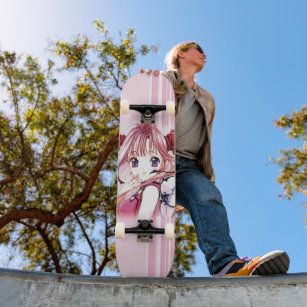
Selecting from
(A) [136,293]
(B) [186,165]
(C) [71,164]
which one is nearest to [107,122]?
(C) [71,164]

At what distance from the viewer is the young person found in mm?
1964

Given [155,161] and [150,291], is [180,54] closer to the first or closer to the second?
[155,161]

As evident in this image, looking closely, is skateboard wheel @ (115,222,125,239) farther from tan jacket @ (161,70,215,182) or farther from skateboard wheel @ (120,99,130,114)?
tan jacket @ (161,70,215,182)

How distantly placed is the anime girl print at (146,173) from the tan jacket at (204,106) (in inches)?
15.6

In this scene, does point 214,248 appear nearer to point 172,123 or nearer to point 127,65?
point 172,123

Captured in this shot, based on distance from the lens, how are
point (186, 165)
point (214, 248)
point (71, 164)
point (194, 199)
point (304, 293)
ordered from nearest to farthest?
1. point (304, 293)
2. point (214, 248)
3. point (194, 199)
4. point (186, 165)
5. point (71, 164)

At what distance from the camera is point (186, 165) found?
2.61 metres

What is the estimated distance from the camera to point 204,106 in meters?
2.78

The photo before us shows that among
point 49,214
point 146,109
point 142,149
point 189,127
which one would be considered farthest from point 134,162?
point 49,214

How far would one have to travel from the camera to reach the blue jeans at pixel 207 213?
84.3 inches

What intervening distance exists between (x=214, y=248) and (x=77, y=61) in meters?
5.95

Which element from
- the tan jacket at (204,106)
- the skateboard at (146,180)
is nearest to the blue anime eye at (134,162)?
the skateboard at (146,180)

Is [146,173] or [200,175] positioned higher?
[200,175]

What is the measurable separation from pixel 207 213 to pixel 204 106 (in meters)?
0.89
